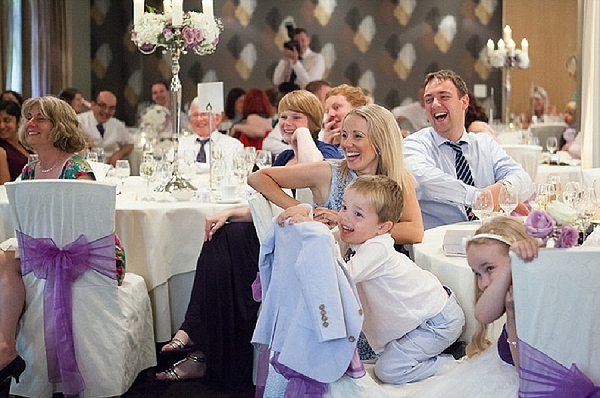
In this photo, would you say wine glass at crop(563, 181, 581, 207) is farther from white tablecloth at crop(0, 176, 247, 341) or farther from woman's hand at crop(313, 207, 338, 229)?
white tablecloth at crop(0, 176, 247, 341)

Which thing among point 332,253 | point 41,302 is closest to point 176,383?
point 41,302

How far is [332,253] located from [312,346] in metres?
0.29

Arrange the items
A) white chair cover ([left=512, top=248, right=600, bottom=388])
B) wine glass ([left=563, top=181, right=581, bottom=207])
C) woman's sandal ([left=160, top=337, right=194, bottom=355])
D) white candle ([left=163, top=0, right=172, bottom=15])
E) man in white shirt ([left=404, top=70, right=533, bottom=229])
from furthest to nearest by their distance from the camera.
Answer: white candle ([left=163, top=0, right=172, bottom=15]) < man in white shirt ([left=404, top=70, right=533, bottom=229]) < woman's sandal ([left=160, top=337, right=194, bottom=355]) < wine glass ([left=563, top=181, right=581, bottom=207]) < white chair cover ([left=512, top=248, right=600, bottom=388])

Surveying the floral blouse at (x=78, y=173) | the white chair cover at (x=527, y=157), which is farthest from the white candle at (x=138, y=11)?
the white chair cover at (x=527, y=157)

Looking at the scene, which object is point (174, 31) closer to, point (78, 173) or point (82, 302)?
point (78, 173)

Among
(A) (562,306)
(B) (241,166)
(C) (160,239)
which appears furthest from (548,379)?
(B) (241,166)

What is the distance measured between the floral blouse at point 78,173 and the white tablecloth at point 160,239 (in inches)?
9.1

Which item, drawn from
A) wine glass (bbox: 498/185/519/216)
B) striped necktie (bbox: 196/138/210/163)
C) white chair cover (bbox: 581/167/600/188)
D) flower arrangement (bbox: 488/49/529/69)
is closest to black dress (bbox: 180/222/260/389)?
wine glass (bbox: 498/185/519/216)

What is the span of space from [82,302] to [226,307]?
713 millimetres

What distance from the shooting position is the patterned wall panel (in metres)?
12.3

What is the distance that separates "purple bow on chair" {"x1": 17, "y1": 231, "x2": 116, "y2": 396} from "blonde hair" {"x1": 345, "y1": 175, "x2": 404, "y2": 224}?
1.23 metres

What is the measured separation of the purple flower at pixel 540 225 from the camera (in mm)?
2391

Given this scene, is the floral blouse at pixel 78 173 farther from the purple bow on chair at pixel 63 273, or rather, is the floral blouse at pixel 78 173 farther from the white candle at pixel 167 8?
the white candle at pixel 167 8

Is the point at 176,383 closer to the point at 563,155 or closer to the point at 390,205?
the point at 390,205
